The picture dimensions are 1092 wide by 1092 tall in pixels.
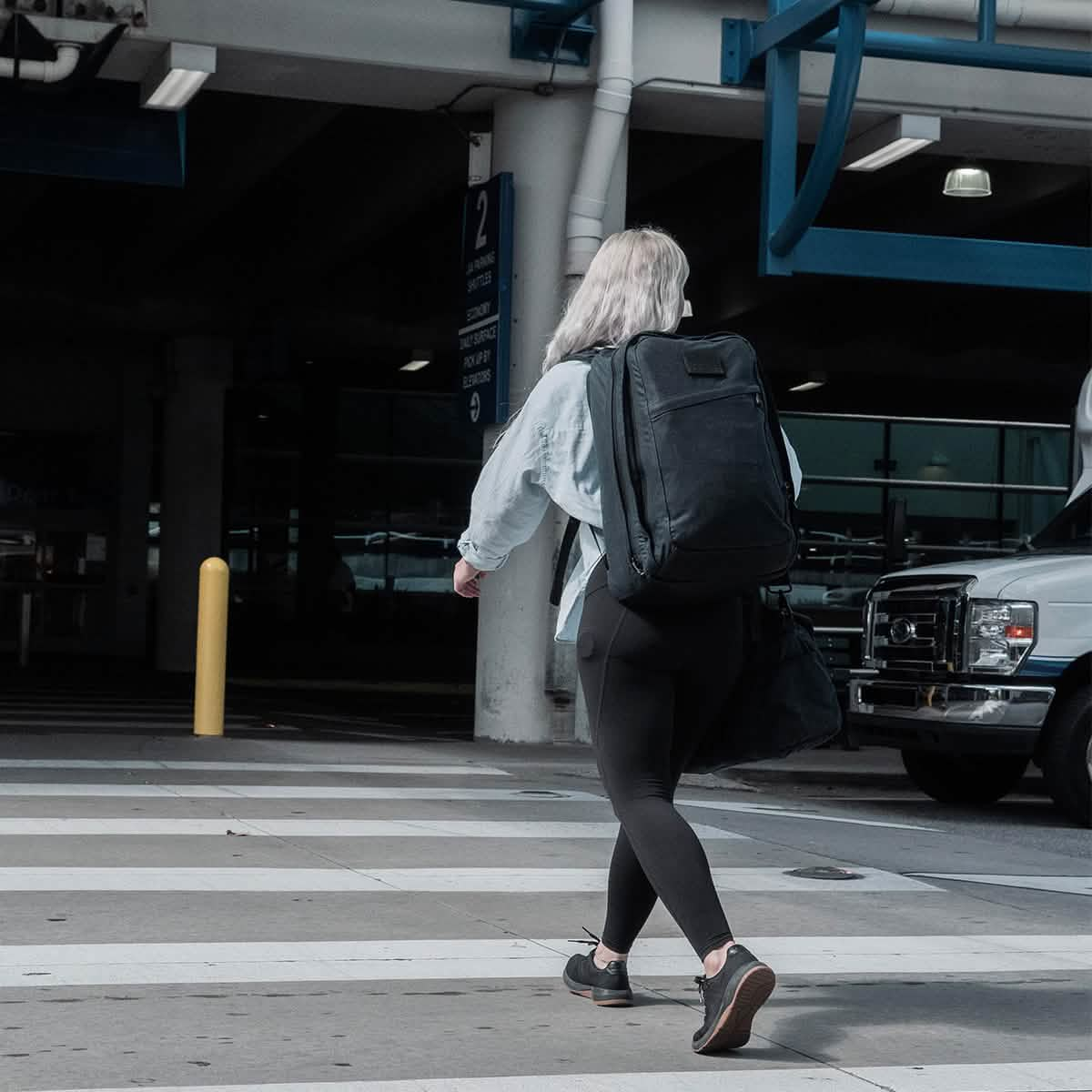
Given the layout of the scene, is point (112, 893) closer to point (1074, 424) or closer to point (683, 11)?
point (1074, 424)

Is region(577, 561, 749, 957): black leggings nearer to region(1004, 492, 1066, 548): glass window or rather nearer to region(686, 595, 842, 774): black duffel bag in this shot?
region(686, 595, 842, 774): black duffel bag

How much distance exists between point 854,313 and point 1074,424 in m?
15.8

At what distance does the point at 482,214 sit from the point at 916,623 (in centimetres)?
452

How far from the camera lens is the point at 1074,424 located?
11.1 m

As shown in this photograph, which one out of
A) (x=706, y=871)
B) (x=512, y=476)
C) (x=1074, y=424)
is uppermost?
(x=1074, y=424)

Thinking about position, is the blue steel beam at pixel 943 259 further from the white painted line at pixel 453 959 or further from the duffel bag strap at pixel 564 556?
the duffel bag strap at pixel 564 556

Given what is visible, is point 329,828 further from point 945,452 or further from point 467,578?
point 945,452

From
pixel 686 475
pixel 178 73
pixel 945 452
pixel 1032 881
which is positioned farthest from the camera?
pixel 945 452

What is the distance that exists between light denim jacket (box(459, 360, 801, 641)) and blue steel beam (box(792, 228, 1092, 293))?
854cm

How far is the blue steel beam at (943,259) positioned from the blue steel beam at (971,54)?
1.18 m

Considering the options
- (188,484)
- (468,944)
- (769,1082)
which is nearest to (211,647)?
(468,944)

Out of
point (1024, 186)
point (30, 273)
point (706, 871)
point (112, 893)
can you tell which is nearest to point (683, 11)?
point (1024, 186)

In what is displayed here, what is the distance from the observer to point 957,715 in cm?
991

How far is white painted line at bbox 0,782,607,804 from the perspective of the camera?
8531 mm
